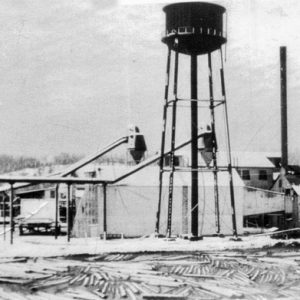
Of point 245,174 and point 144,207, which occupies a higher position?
point 245,174

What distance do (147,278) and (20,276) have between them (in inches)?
116

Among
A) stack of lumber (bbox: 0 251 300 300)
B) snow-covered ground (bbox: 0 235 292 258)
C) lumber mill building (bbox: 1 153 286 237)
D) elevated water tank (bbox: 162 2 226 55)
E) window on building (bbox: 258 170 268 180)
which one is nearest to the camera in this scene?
stack of lumber (bbox: 0 251 300 300)

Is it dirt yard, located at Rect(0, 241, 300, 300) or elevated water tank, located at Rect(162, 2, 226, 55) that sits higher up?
elevated water tank, located at Rect(162, 2, 226, 55)

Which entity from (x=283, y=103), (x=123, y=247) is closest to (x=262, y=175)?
(x=283, y=103)

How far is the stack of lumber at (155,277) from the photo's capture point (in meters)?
11.8

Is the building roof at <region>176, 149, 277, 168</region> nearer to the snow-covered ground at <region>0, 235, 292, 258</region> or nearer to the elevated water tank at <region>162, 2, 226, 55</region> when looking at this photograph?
the elevated water tank at <region>162, 2, 226, 55</region>

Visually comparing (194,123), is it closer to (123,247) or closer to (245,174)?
(123,247)

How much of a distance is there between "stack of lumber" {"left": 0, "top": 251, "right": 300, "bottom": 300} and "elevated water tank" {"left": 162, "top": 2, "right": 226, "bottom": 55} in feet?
27.8

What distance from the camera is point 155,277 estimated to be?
1295 centimetres

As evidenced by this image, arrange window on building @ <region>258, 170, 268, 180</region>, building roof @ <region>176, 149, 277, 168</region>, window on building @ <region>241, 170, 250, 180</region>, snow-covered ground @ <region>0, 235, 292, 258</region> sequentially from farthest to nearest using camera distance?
window on building @ <region>258, 170, 268, 180</region>
building roof @ <region>176, 149, 277, 168</region>
window on building @ <region>241, 170, 250, 180</region>
snow-covered ground @ <region>0, 235, 292, 258</region>

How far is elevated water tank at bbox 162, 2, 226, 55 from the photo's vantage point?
2022 cm

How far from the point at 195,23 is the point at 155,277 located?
1061 centimetres

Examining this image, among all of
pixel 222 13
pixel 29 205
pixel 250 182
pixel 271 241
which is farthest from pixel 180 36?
pixel 250 182

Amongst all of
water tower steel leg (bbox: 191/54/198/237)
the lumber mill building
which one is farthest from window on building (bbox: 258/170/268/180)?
water tower steel leg (bbox: 191/54/198/237)
